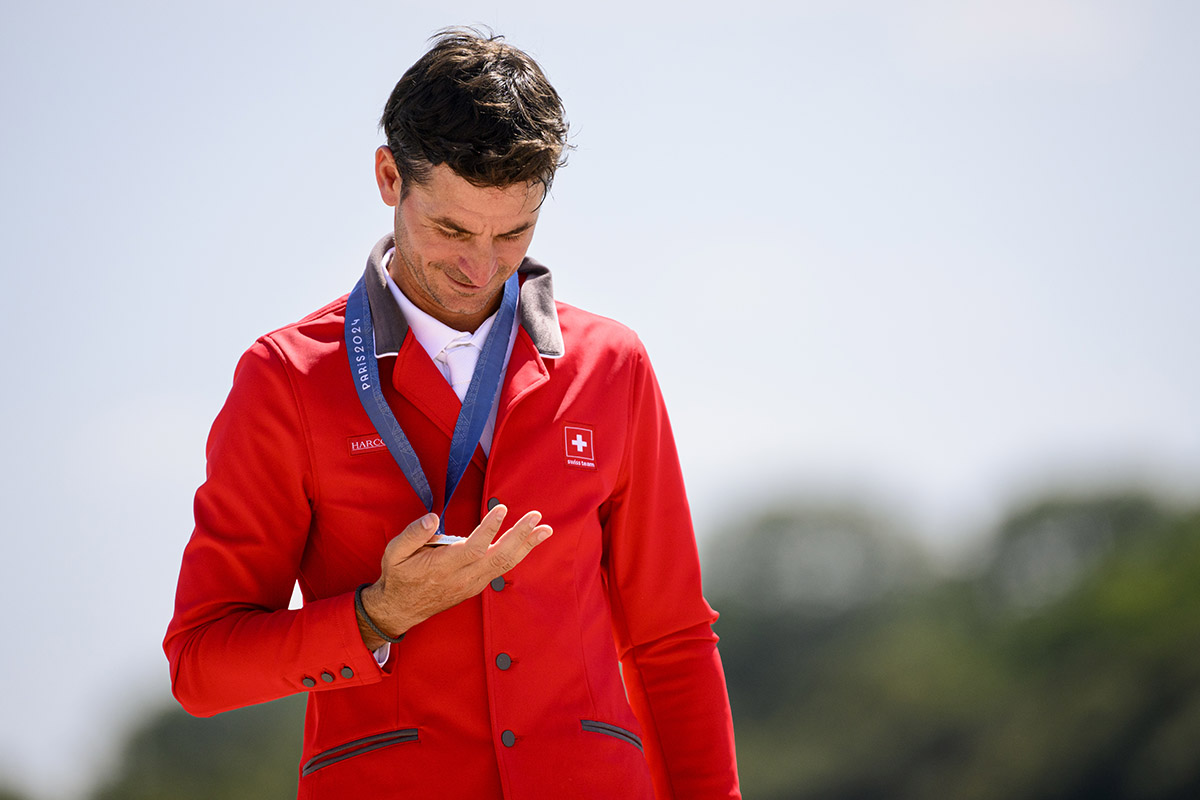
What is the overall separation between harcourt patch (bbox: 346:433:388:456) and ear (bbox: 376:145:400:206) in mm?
617

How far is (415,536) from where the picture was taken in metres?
2.52

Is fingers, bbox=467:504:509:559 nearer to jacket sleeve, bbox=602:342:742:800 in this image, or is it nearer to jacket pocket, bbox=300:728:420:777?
jacket pocket, bbox=300:728:420:777

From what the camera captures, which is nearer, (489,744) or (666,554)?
(489,744)

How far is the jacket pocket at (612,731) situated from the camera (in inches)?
115

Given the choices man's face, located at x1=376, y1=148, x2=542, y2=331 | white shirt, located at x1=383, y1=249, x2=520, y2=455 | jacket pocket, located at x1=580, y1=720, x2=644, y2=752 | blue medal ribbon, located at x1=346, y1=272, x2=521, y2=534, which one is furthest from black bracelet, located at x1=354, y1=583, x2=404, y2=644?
man's face, located at x1=376, y1=148, x2=542, y2=331

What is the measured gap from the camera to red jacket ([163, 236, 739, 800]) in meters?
2.77

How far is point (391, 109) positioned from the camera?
313 cm

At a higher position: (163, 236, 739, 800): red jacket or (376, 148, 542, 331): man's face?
(376, 148, 542, 331): man's face

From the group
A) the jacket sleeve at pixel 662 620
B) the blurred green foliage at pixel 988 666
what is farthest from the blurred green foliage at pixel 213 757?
the jacket sleeve at pixel 662 620

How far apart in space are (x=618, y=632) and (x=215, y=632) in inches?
43.5

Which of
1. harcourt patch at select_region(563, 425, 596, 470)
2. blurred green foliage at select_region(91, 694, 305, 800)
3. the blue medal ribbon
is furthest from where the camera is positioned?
blurred green foliage at select_region(91, 694, 305, 800)

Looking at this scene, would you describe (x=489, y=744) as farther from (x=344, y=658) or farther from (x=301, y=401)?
(x=301, y=401)

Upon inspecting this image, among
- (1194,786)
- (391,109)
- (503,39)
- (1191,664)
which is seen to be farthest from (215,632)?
(1191,664)

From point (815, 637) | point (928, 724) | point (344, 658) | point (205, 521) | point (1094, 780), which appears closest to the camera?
point (344, 658)
